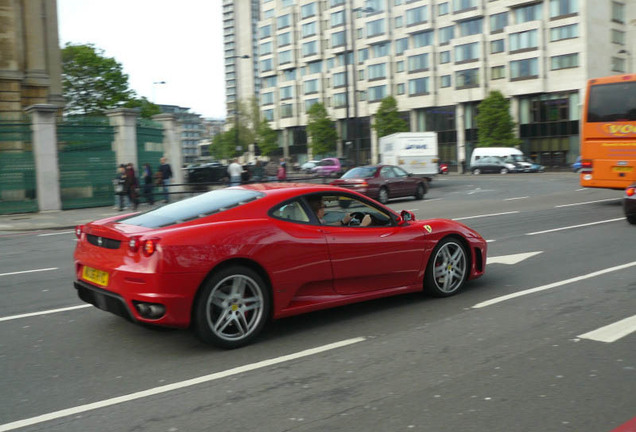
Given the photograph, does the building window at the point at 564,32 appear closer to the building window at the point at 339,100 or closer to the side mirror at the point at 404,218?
the building window at the point at 339,100

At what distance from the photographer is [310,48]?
95000 mm

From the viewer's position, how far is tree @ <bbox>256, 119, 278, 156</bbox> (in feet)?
328

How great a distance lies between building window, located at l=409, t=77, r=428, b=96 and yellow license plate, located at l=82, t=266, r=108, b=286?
73.8 metres

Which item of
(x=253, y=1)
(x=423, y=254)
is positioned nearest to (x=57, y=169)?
(x=423, y=254)

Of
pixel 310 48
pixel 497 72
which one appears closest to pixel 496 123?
pixel 497 72

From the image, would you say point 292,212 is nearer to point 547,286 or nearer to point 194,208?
point 194,208

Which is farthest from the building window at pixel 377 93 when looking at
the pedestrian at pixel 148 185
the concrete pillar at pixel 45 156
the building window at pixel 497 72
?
the concrete pillar at pixel 45 156

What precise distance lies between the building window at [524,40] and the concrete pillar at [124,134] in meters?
50.5

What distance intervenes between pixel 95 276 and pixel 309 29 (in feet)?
307

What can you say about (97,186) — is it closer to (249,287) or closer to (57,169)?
(57,169)

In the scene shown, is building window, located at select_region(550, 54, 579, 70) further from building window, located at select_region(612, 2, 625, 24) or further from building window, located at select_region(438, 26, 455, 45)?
building window, located at select_region(438, 26, 455, 45)

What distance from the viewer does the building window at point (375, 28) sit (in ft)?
270

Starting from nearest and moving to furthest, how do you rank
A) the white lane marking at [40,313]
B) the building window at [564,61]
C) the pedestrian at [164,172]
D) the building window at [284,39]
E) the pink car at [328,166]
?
the white lane marking at [40,313] < the pedestrian at [164,172] < the pink car at [328,166] < the building window at [564,61] < the building window at [284,39]

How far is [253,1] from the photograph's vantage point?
15875cm
